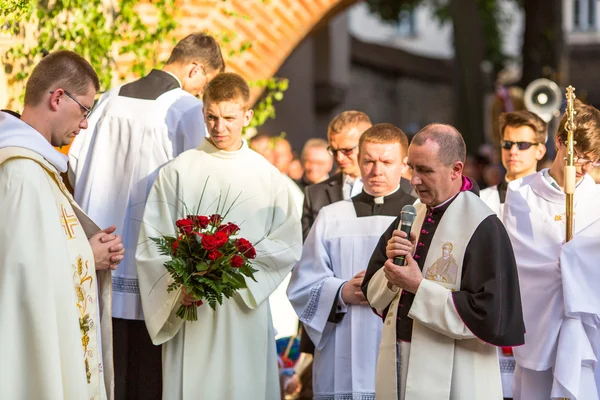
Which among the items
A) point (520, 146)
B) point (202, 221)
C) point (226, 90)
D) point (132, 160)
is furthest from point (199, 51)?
point (520, 146)

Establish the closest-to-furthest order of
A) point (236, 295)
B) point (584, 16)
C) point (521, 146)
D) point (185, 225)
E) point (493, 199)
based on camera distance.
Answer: point (185, 225) < point (236, 295) < point (493, 199) < point (521, 146) < point (584, 16)

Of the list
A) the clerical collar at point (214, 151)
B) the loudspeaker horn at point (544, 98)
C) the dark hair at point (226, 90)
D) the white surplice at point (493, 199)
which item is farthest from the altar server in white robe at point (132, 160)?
the loudspeaker horn at point (544, 98)

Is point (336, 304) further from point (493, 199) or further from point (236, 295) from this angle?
point (493, 199)

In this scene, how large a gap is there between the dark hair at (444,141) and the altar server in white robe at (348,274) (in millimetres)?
1247

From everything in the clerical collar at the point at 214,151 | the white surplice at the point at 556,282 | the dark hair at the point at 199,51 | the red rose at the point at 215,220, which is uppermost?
the dark hair at the point at 199,51

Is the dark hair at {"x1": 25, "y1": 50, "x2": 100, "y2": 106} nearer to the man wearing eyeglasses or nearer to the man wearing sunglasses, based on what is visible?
the man wearing eyeglasses

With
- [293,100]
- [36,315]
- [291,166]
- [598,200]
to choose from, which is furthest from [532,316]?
[293,100]

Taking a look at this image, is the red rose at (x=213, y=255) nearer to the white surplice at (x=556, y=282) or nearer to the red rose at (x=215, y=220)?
the red rose at (x=215, y=220)

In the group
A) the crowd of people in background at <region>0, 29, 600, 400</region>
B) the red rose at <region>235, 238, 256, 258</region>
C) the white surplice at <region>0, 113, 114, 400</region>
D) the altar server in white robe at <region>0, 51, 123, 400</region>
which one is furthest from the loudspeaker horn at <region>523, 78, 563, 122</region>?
the white surplice at <region>0, 113, 114, 400</region>

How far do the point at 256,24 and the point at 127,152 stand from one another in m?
3.55

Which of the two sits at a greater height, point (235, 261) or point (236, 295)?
point (235, 261)

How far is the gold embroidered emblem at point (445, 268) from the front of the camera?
500 cm

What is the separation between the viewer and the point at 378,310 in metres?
5.33

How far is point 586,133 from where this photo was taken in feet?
19.9
